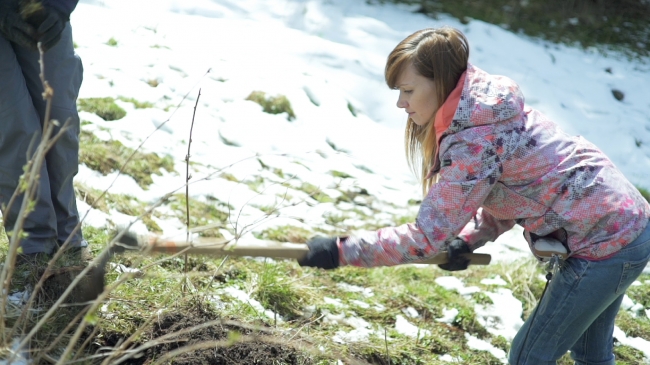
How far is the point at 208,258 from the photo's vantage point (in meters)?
3.78

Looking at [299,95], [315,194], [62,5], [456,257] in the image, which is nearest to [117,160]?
[315,194]

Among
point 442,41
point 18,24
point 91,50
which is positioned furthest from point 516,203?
point 91,50

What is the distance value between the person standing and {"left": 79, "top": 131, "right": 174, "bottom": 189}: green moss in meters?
1.32

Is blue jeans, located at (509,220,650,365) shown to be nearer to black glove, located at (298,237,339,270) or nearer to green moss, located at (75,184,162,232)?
black glove, located at (298,237,339,270)

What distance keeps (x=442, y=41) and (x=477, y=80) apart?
0.65 ft

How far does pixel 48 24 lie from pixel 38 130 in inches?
17.3

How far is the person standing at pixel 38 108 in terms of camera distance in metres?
2.74

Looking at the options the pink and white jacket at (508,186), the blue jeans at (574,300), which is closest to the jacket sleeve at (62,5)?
the pink and white jacket at (508,186)

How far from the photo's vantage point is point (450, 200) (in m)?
2.44

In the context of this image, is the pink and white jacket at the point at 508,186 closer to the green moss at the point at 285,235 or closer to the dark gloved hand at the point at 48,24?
the dark gloved hand at the point at 48,24

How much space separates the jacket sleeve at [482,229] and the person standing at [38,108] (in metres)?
1.69

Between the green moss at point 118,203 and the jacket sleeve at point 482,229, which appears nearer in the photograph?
the jacket sleeve at point 482,229

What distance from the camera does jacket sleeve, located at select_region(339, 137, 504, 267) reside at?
2428mm

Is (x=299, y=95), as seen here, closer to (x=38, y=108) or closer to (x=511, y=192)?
(x=38, y=108)
